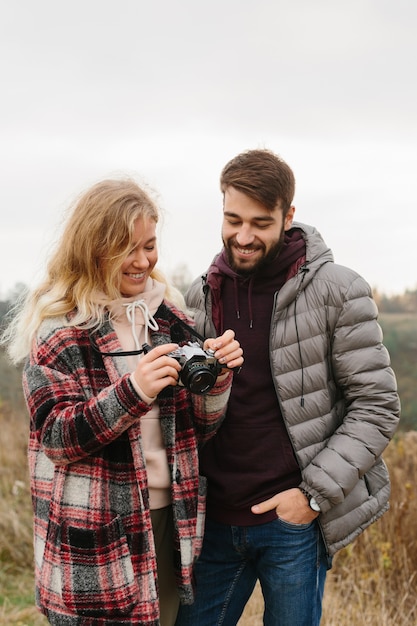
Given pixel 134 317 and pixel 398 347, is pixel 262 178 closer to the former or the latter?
pixel 134 317

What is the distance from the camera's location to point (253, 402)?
2.59 meters

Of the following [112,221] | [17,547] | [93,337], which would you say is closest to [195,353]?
[93,337]

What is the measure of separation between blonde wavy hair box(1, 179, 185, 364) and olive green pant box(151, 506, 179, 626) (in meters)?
0.70

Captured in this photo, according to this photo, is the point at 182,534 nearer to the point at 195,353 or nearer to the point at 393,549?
the point at 195,353

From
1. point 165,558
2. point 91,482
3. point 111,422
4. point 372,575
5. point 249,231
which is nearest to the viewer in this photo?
point 111,422

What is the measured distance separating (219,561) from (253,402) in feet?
2.07

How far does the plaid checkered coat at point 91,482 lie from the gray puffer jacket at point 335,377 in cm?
44

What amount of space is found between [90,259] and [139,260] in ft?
0.53

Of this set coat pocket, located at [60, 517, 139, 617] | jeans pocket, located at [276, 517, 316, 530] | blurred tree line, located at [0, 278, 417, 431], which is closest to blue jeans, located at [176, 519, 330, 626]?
jeans pocket, located at [276, 517, 316, 530]

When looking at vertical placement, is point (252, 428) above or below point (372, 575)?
above

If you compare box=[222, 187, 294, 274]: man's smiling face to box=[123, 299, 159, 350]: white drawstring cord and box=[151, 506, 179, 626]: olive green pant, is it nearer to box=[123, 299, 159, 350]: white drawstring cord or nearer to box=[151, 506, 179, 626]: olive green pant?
box=[123, 299, 159, 350]: white drawstring cord

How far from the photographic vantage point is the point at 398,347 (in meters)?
6.47

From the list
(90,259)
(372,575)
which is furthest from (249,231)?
(372,575)

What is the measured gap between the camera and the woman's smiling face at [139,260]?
2.35 meters
